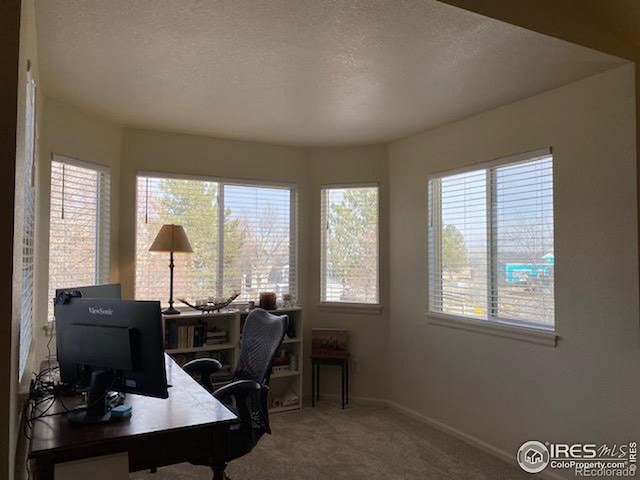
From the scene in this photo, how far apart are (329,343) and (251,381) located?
207cm

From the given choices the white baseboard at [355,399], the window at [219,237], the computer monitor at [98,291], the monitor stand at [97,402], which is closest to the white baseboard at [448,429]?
the white baseboard at [355,399]

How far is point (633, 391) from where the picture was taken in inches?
102

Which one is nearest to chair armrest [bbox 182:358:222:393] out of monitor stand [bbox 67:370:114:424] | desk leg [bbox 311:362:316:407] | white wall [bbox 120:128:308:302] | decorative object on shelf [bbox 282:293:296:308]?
monitor stand [bbox 67:370:114:424]

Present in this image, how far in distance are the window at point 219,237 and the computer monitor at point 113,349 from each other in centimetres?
213

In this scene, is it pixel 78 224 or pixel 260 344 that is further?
pixel 78 224

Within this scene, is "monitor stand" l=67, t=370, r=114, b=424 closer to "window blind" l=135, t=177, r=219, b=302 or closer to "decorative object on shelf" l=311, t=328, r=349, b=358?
"window blind" l=135, t=177, r=219, b=302

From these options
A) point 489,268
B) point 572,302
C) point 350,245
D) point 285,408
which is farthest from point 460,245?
point 285,408

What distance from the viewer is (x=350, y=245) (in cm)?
468

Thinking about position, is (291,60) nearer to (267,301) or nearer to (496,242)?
(496,242)

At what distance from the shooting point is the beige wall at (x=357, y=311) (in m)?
4.54

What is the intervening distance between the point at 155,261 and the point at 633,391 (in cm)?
365

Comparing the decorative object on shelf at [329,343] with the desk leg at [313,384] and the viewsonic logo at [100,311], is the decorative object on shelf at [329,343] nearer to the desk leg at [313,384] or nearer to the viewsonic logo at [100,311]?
the desk leg at [313,384]

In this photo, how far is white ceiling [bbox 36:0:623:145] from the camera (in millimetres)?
2113

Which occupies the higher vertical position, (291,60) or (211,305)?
(291,60)
